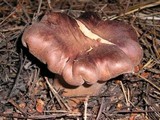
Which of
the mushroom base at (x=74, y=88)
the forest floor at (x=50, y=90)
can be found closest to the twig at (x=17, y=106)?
the forest floor at (x=50, y=90)

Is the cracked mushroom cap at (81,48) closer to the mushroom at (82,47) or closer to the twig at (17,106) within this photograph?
the mushroom at (82,47)

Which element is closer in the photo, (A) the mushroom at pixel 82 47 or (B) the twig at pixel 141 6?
(A) the mushroom at pixel 82 47

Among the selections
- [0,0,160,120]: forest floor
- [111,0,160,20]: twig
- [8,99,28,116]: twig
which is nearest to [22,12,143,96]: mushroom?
[0,0,160,120]: forest floor

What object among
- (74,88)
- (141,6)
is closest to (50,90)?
(74,88)

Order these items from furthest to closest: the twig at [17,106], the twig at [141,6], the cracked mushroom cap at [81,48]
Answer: the twig at [141,6], the twig at [17,106], the cracked mushroom cap at [81,48]

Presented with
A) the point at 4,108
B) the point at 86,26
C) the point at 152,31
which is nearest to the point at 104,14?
the point at 152,31

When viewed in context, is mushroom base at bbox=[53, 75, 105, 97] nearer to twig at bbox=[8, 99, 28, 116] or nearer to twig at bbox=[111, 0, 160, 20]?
twig at bbox=[8, 99, 28, 116]

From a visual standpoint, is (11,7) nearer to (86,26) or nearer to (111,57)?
(86,26)

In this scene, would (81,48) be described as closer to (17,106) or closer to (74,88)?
(74,88)
